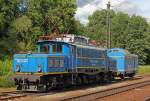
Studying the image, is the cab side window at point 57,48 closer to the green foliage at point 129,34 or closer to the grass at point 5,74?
the grass at point 5,74

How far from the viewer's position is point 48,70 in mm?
25094

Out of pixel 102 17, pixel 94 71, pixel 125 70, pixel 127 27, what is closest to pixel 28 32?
pixel 125 70

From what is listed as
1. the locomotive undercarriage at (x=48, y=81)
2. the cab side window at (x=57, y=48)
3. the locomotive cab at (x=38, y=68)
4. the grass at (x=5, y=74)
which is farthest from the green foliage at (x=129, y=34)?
the locomotive cab at (x=38, y=68)

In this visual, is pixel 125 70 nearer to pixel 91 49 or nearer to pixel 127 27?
pixel 91 49

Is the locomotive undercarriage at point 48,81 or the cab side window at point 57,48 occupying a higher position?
the cab side window at point 57,48

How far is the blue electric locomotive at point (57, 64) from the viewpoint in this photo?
25.0 meters

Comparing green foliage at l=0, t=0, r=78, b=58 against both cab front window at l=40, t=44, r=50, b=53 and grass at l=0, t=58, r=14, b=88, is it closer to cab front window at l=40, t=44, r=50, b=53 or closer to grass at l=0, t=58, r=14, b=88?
grass at l=0, t=58, r=14, b=88

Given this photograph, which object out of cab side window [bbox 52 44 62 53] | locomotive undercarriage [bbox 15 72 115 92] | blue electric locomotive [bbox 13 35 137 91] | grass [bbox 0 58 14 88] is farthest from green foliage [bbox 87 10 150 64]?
cab side window [bbox 52 44 62 53]

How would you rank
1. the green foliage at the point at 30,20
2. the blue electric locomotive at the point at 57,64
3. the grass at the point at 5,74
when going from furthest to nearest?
the green foliage at the point at 30,20 → the grass at the point at 5,74 → the blue electric locomotive at the point at 57,64

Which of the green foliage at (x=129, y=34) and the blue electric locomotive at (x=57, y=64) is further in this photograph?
the green foliage at (x=129, y=34)

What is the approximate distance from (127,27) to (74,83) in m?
90.0

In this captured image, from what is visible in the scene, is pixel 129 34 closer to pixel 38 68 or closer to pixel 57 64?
pixel 57 64

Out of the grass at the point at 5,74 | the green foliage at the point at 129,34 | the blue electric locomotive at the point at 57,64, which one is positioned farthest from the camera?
the green foliage at the point at 129,34

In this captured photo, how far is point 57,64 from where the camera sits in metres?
26.1
